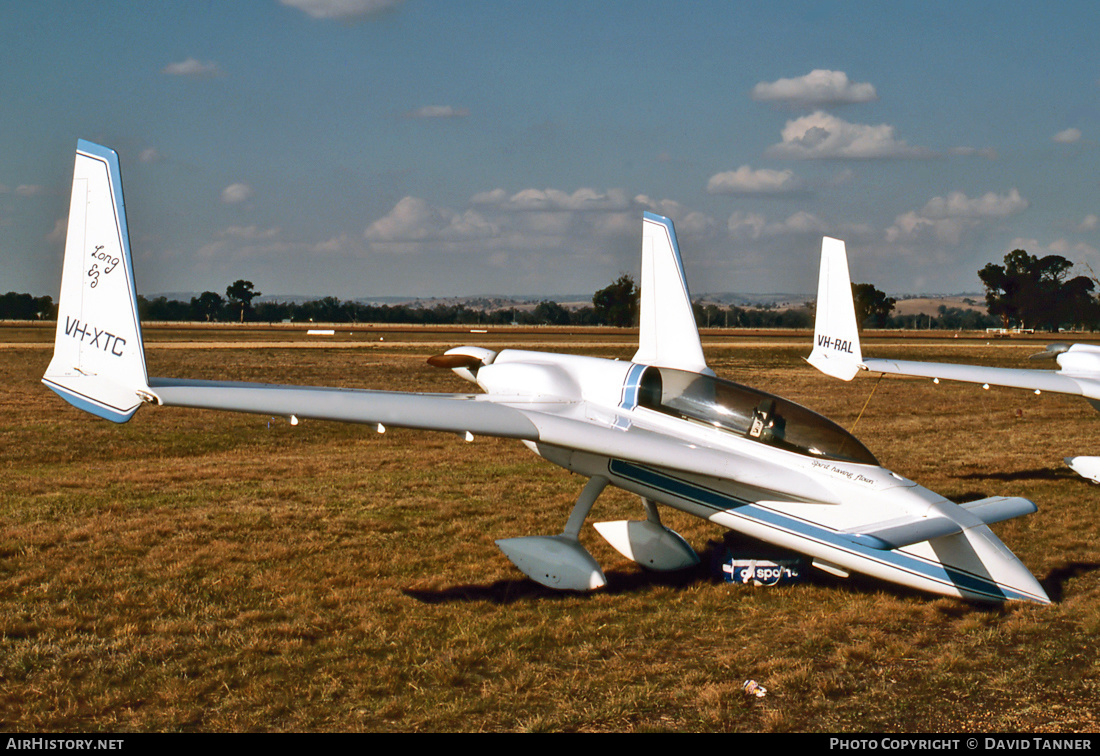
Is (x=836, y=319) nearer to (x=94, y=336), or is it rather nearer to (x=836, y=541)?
(x=836, y=541)

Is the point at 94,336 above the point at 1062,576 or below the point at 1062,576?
above

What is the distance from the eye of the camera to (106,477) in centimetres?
1364

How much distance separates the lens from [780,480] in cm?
748

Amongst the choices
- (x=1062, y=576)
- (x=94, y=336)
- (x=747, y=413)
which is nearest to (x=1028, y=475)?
(x=1062, y=576)

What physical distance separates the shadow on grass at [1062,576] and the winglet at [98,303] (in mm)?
8497

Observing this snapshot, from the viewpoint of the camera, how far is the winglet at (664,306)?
10602 mm

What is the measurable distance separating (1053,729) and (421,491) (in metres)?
9.24

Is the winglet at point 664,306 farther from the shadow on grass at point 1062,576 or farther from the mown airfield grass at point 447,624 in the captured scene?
the shadow on grass at point 1062,576

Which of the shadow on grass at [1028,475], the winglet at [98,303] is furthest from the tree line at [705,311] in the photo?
the winglet at [98,303]

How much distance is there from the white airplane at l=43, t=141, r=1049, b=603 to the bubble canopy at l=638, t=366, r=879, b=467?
0.5 inches

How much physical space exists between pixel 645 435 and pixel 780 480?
1.28 meters
